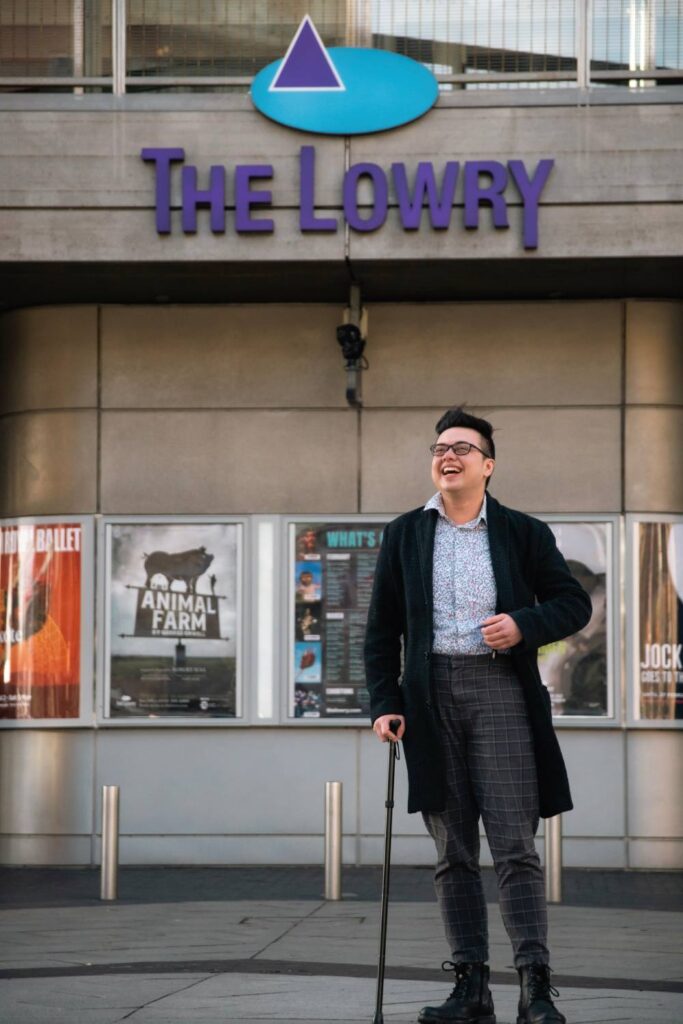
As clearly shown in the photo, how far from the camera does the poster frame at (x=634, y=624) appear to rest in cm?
1171

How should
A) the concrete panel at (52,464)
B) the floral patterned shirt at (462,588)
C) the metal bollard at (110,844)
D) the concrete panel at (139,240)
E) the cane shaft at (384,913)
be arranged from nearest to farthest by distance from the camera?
the cane shaft at (384,913) < the floral patterned shirt at (462,588) < the metal bollard at (110,844) < the concrete panel at (139,240) < the concrete panel at (52,464)

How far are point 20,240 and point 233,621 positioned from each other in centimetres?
327

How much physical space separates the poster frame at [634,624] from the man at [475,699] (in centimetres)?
654

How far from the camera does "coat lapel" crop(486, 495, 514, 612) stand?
5.19 m

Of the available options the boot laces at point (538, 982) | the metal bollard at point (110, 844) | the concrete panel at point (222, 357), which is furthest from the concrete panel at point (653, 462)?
the boot laces at point (538, 982)

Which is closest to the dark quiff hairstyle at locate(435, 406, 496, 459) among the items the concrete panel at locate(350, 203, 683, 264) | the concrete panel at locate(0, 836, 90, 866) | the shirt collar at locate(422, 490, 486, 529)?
the shirt collar at locate(422, 490, 486, 529)

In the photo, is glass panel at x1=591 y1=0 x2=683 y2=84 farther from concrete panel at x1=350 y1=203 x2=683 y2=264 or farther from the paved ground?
the paved ground

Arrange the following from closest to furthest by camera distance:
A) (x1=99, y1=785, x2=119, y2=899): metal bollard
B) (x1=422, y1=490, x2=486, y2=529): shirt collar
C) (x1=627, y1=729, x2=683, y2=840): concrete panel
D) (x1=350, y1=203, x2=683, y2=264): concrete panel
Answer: (x1=422, y1=490, x2=486, y2=529): shirt collar, (x1=99, y1=785, x2=119, y2=899): metal bollard, (x1=350, y1=203, x2=683, y2=264): concrete panel, (x1=627, y1=729, x2=683, y2=840): concrete panel

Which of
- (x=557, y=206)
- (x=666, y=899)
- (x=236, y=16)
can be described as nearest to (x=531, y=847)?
(x=666, y=899)

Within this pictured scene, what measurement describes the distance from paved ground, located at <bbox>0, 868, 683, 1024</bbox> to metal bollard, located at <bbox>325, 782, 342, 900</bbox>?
14 centimetres

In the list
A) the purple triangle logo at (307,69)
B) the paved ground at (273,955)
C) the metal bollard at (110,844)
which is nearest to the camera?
the paved ground at (273,955)

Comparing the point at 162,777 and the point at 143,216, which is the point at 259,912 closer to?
the point at 162,777

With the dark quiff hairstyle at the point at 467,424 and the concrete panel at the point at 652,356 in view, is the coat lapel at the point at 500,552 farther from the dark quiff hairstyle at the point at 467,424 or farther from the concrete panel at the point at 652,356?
the concrete panel at the point at 652,356

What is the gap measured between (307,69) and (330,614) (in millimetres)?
4039
